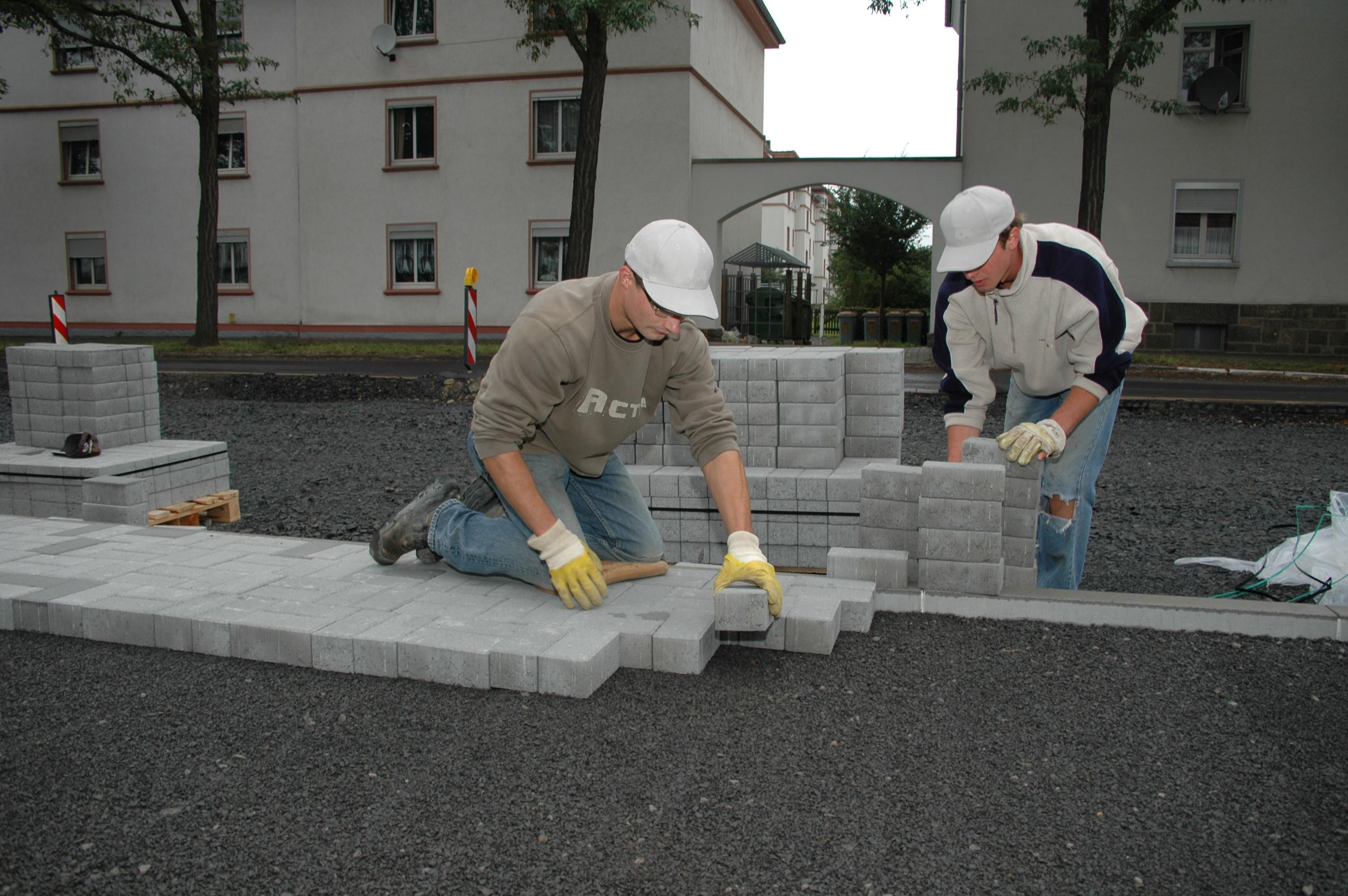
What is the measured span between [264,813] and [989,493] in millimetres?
2598

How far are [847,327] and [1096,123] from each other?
1057 cm

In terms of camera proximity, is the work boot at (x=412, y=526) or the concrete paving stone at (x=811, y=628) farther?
the work boot at (x=412, y=526)

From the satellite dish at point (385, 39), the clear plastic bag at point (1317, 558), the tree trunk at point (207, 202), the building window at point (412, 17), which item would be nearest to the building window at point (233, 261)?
the tree trunk at point (207, 202)

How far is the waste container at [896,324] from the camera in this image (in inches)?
930

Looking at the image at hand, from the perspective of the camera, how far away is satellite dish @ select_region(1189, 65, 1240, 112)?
1748 centimetres

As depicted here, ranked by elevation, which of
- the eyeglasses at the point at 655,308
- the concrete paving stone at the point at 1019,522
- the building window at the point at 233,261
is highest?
the building window at the point at 233,261

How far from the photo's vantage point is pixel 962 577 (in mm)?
3766

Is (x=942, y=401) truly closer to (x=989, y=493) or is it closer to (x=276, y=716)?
(x=989, y=493)

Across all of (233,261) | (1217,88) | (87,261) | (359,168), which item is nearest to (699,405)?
(1217,88)

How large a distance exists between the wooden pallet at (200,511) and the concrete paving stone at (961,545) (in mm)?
4178

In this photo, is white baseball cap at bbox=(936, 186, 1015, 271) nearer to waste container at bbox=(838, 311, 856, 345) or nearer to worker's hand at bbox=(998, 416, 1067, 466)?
worker's hand at bbox=(998, 416, 1067, 466)

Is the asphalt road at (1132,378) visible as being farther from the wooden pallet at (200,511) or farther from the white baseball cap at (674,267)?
the white baseball cap at (674,267)

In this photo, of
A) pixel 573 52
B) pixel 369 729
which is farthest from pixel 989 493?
pixel 573 52

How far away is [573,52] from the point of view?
2005 cm
